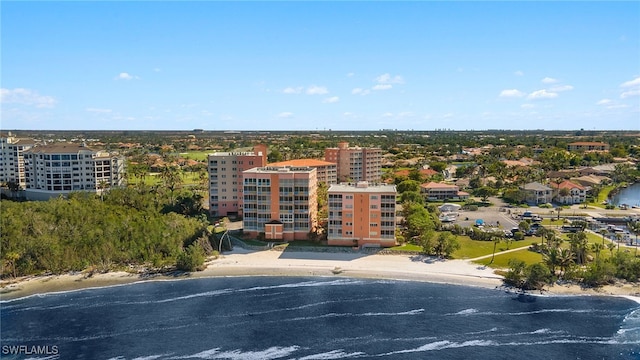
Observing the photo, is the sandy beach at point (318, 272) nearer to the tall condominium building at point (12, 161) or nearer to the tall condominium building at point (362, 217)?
the tall condominium building at point (362, 217)

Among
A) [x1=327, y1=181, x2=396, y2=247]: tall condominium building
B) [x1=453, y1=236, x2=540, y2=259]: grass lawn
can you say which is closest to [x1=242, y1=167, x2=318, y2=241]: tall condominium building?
[x1=327, y1=181, x2=396, y2=247]: tall condominium building

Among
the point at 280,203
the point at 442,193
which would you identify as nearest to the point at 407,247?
the point at 280,203

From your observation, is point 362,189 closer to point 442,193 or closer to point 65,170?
point 442,193

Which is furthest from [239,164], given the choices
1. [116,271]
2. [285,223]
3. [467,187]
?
[467,187]

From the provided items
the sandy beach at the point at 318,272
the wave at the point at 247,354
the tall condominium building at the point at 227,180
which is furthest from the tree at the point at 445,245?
the tall condominium building at the point at 227,180

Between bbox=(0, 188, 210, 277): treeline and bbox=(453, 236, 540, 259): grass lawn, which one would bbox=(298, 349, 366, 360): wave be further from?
bbox=(453, 236, 540, 259): grass lawn

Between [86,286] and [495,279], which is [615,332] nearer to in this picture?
[495,279]
